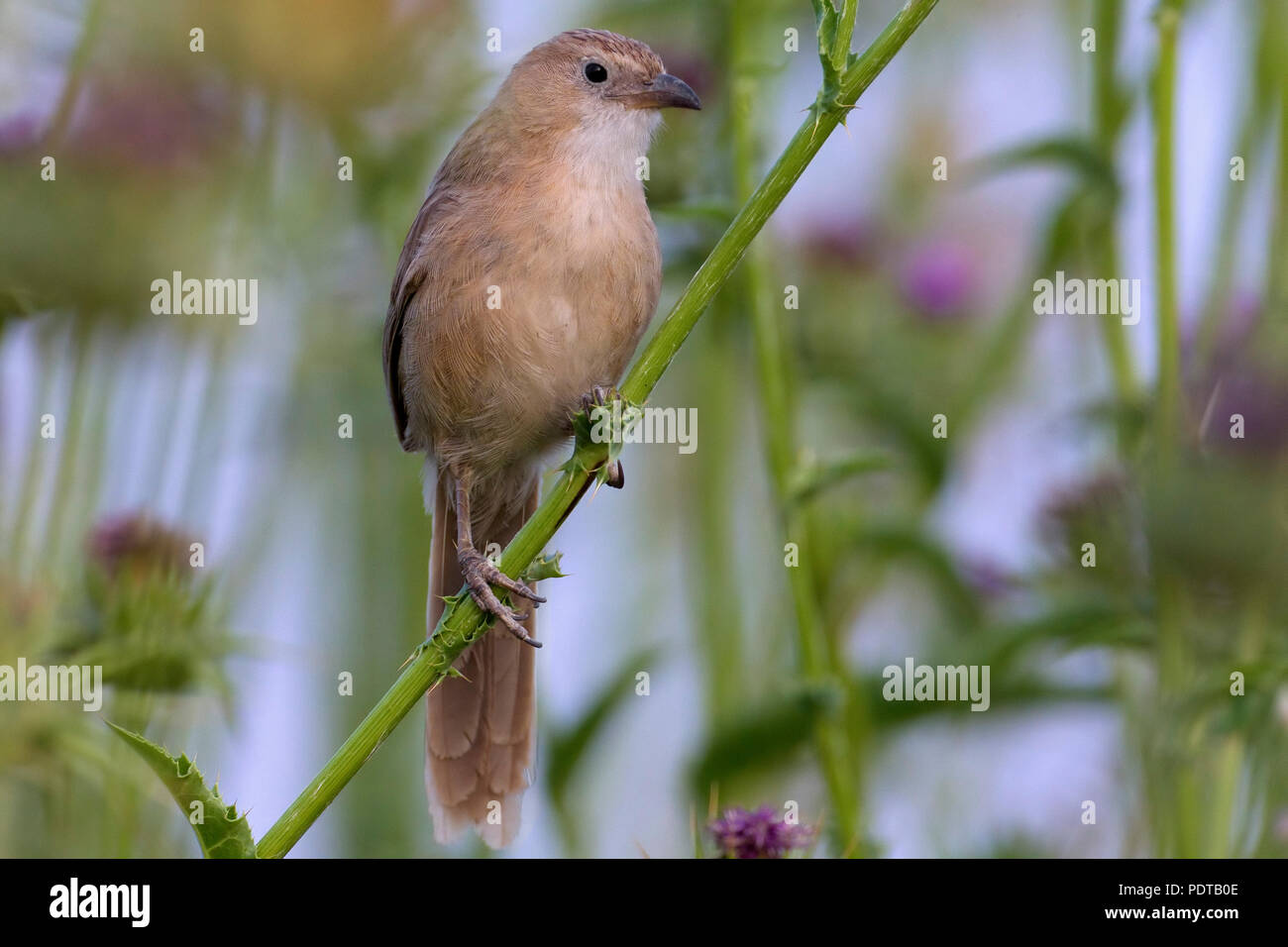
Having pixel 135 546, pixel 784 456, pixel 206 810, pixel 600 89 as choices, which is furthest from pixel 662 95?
pixel 206 810

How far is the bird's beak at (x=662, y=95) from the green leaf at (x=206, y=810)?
248 centimetres

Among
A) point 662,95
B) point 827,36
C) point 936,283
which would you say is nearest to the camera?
point 827,36

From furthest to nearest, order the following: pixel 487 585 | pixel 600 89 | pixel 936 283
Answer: pixel 936 283, pixel 600 89, pixel 487 585

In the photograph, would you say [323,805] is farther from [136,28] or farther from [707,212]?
[136,28]

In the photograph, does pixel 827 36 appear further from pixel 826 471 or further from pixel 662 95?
pixel 662 95

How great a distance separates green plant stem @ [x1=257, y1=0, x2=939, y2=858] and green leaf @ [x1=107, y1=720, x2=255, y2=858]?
6 centimetres

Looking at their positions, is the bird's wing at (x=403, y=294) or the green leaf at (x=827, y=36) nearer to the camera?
the green leaf at (x=827, y=36)

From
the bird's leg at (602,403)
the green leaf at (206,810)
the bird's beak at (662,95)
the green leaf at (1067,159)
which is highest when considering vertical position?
the bird's beak at (662,95)

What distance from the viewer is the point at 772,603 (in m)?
5.02

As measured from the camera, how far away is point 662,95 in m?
4.37

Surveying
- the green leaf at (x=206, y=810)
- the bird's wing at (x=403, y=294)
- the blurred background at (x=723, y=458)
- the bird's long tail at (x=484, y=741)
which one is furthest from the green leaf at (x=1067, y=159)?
the green leaf at (x=206, y=810)

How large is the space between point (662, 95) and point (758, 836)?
7.29 feet

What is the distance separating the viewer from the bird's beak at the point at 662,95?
4324mm

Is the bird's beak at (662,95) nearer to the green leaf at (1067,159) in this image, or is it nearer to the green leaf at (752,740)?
the green leaf at (1067,159)
